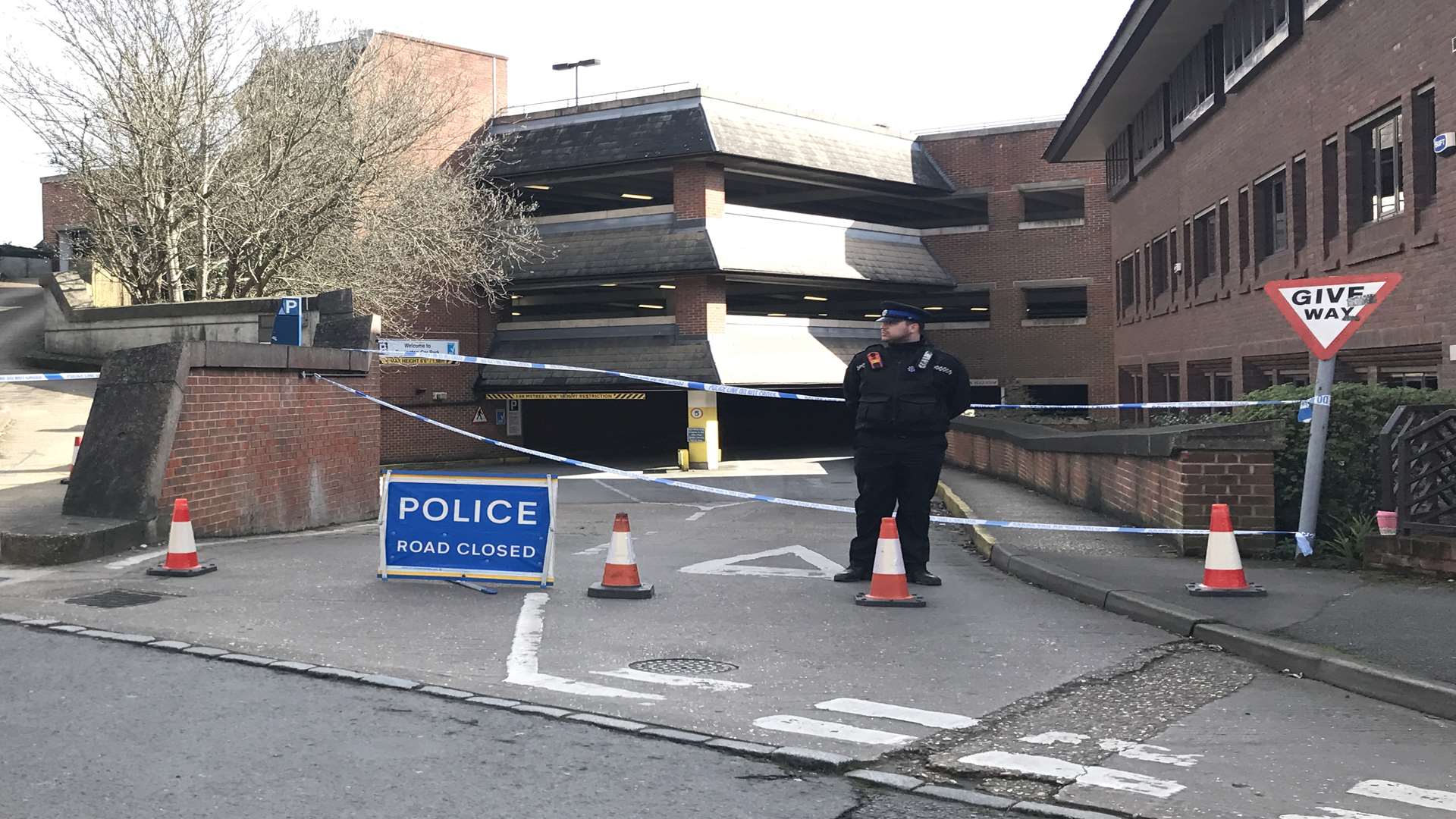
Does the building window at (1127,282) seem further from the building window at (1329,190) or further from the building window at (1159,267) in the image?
the building window at (1329,190)

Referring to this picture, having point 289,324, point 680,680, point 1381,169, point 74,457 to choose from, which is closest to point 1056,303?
point 1381,169

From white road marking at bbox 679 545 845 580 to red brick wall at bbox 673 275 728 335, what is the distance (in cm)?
2596

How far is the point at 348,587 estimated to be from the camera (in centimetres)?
942

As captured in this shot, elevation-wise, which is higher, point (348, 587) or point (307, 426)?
point (307, 426)

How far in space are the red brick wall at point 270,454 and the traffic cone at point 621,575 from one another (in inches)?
177

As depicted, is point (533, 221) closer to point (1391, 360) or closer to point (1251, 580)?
point (1391, 360)

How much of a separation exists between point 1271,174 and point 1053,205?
26998 mm

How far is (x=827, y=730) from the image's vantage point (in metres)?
5.56

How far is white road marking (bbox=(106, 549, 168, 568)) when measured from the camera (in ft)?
33.0

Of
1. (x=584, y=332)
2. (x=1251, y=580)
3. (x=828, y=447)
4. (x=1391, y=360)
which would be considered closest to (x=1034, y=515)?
(x=1391, y=360)

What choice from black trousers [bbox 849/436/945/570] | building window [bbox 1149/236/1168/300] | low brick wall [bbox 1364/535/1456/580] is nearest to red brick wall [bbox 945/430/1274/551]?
low brick wall [bbox 1364/535/1456/580]

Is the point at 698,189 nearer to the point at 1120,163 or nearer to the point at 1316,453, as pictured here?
the point at 1120,163

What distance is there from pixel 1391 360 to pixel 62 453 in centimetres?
1501

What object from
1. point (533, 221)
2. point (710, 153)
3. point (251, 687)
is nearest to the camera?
point (251, 687)
